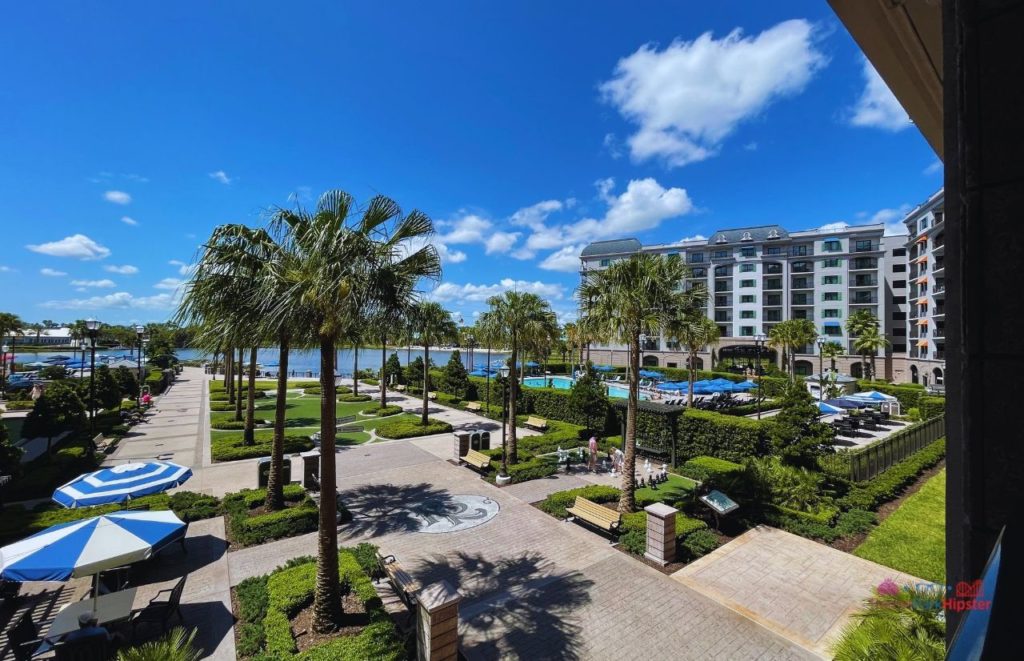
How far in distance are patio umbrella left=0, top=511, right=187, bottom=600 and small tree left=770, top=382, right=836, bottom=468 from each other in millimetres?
16655

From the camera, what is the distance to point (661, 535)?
10.2m

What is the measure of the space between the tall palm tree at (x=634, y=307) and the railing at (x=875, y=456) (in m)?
7.23

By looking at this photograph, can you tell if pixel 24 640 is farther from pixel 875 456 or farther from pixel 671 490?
pixel 875 456

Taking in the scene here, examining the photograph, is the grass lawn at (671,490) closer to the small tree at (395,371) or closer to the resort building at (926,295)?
the small tree at (395,371)

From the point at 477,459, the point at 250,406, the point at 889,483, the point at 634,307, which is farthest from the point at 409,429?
the point at 889,483

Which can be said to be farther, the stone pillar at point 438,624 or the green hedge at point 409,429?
the green hedge at point 409,429

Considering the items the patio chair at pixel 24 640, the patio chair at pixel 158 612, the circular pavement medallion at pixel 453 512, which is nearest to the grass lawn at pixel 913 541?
the circular pavement medallion at pixel 453 512

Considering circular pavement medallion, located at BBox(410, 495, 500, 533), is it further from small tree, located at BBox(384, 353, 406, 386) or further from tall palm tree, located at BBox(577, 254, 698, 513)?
small tree, located at BBox(384, 353, 406, 386)

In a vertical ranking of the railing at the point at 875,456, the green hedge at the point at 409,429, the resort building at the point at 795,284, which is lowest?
the green hedge at the point at 409,429

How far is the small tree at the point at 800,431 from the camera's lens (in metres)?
14.4

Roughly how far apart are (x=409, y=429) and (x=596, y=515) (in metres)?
15.0

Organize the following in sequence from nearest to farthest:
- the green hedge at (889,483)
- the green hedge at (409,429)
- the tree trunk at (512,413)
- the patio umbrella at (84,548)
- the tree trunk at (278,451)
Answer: the patio umbrella at (84,548) → the tree trunk at (278,451) → the green hedge at (889,483) → the tree trunk at (512,413) → the green hedge at (409,429)

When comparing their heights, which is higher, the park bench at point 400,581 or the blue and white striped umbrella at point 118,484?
the blue and white striped umbrella at point 118,484

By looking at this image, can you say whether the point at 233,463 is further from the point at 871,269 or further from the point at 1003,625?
the point at 871,269
